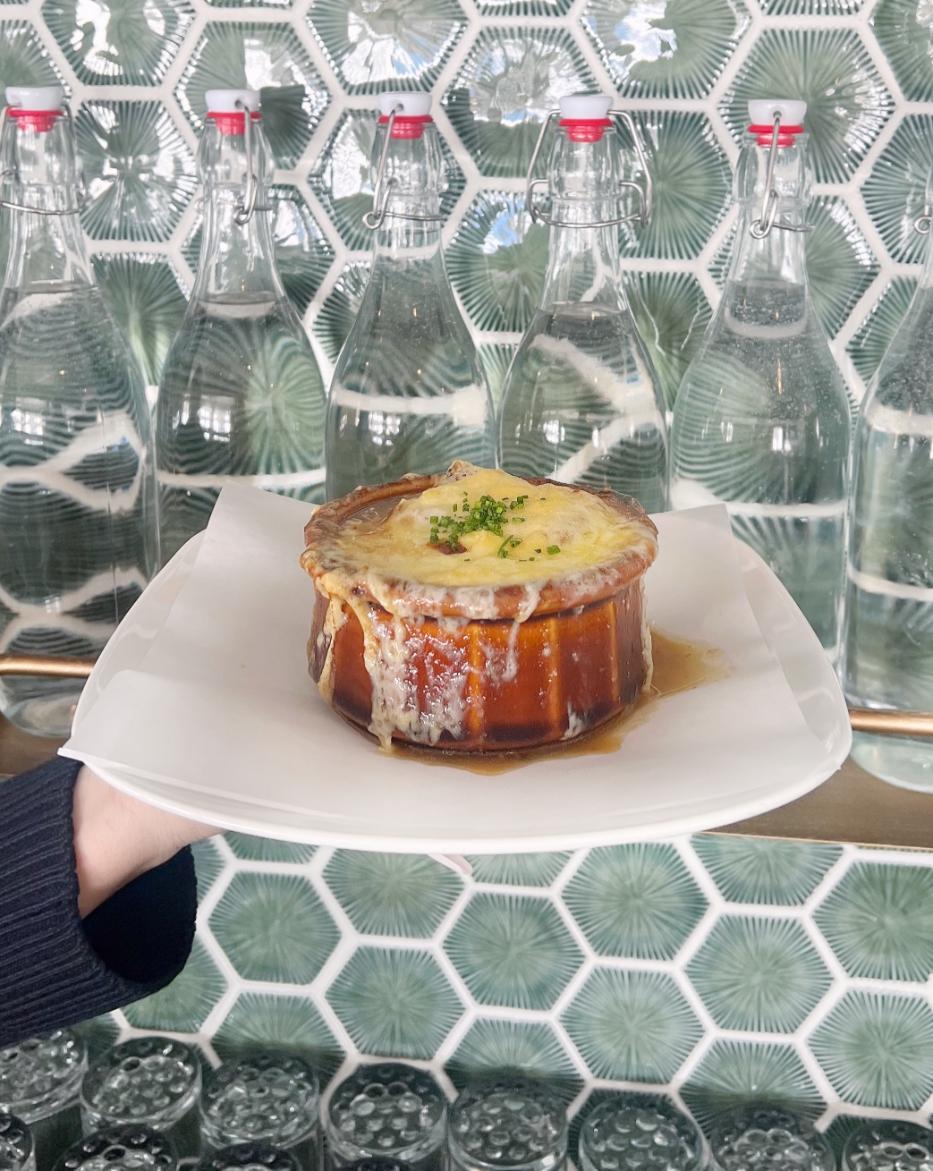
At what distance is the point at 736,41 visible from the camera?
2.19ft

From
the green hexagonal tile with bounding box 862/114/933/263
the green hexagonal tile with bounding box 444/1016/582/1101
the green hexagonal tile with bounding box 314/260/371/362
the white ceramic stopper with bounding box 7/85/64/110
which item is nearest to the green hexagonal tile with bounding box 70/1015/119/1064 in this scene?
the green hexagonal tile with bounding box 444/1016/582/1101

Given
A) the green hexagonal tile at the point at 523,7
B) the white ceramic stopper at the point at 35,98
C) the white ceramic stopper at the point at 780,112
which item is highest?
the green hexagonal tile at the point at 523,7

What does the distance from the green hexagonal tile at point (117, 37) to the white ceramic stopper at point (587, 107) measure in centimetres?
25

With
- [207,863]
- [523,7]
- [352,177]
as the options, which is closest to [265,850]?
[207,863]

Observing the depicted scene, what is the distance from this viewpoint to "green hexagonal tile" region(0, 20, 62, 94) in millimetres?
738

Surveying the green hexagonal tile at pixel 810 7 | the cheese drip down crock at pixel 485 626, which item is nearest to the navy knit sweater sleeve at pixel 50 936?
the cheese drip down crock at pixel 485 626

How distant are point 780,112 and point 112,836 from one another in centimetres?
41

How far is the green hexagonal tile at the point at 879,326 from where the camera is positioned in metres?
0.68

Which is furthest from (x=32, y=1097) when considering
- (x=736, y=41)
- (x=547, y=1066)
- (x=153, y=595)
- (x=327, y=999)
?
(x=736, y=41)

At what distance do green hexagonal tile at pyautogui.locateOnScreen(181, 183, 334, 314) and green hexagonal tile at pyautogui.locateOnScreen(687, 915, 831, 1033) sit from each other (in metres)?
0.46

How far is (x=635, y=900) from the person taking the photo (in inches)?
33.4

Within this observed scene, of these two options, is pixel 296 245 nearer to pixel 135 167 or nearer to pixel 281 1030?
pixel 135 167

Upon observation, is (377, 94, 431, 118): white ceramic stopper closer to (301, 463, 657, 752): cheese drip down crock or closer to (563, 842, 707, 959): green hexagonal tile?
(301, 463, 657, 752): cheese drip down crock

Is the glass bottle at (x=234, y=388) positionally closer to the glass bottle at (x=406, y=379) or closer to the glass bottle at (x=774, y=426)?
the glass bottle at (x=406, y=379)
